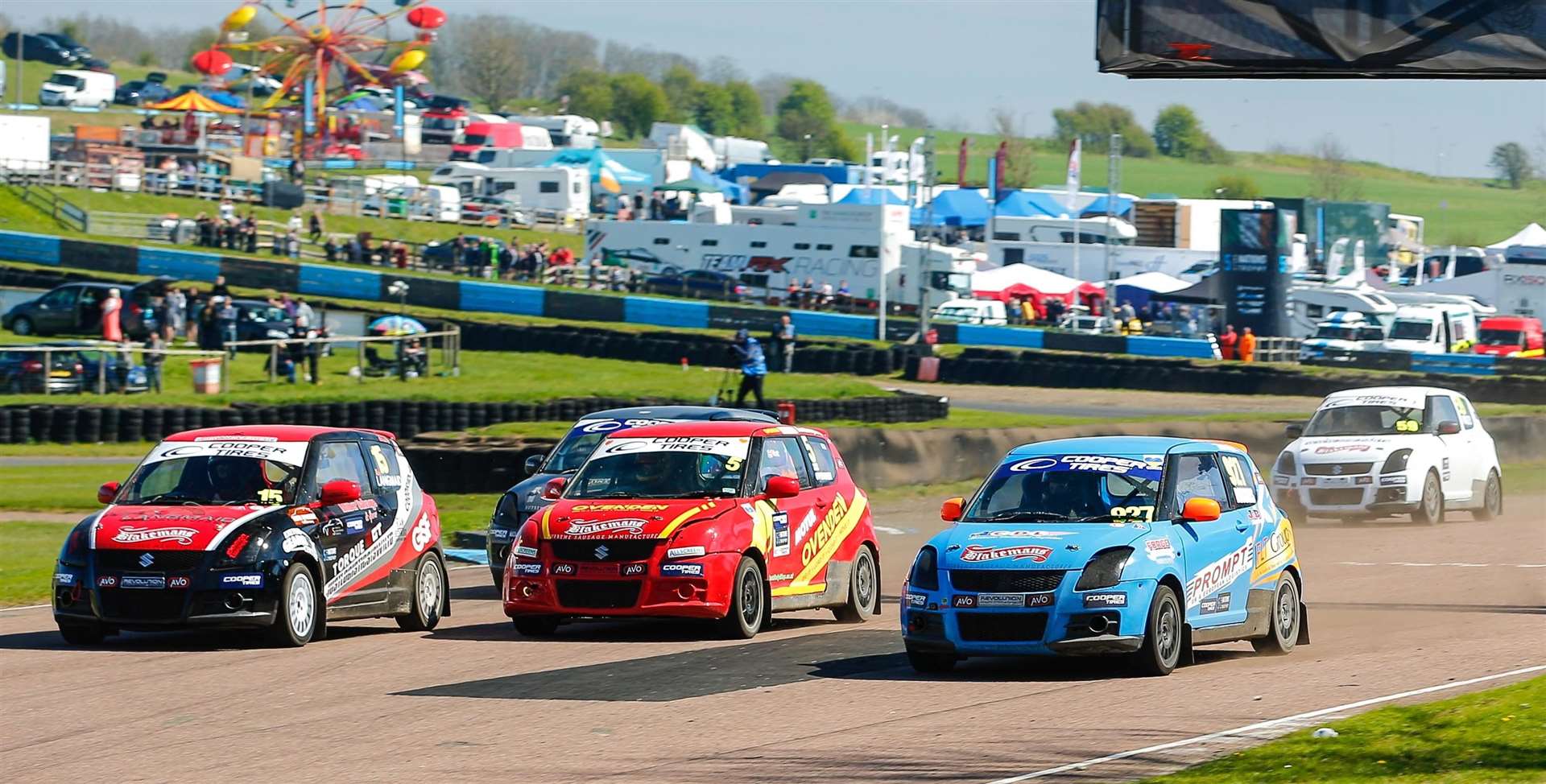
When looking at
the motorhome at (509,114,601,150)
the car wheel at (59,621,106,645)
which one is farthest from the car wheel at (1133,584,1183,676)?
the motorhome at (509,114,601,150)

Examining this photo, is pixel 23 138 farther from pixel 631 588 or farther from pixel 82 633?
pixel 631 588

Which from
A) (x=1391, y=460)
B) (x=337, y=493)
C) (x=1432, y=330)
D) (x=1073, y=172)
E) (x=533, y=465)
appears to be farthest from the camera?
(x=1073, y=172)

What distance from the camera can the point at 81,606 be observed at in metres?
12.7

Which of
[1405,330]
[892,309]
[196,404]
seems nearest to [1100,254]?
[892,309]

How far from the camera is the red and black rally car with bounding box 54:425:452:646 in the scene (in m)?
12.5

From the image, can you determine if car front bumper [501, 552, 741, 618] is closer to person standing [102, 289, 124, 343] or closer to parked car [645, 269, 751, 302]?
person standing [102, 289, 124, 343]

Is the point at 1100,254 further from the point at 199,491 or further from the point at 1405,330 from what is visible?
the point at 199,491

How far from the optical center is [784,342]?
44812mm

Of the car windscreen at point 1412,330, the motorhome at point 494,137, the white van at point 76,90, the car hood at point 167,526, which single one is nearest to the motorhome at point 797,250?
the car windscreen at point 1412,330

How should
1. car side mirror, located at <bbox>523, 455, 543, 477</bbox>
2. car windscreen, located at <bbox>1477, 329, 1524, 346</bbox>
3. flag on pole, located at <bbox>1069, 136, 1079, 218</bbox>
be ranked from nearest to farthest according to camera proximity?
car side mirror, located at <bbox>523, 455, 543, 477</bbox>
car windscreen, located at <bbox>1477, 329, 1524, 346</bbox>
flag on pole, located at <bbox>1069, 136, 1079, 218</bbox>

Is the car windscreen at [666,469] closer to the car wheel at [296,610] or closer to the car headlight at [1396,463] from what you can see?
the car wheel at [296,610]

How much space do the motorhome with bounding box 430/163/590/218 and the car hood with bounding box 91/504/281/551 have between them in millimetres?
73364

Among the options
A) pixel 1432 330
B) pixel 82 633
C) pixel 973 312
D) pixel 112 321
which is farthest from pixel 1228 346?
pixel 82 633

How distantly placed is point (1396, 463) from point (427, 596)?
13154mm
